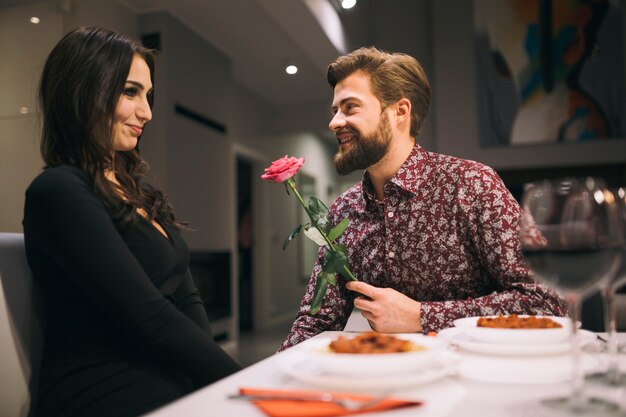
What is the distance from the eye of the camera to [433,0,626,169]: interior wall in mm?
5008

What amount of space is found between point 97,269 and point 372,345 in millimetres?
519

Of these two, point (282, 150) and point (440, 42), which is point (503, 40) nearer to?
point (440, 42)

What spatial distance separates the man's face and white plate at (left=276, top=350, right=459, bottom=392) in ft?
3.39

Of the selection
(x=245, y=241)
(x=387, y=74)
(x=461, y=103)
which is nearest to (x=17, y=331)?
(x=387, y=74)

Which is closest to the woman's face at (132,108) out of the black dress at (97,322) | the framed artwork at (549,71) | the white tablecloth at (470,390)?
the black dress at (97,322)

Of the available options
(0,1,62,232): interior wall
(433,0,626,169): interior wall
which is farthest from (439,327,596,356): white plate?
(433,0,626,169): interior wall

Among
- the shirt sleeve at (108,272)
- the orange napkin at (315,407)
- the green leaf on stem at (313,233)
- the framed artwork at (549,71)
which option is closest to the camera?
the orange napkin at (315,407)

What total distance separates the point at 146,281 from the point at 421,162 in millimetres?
891

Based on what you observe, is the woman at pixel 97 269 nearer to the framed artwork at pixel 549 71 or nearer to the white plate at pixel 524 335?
the white plate at pixel 524 335

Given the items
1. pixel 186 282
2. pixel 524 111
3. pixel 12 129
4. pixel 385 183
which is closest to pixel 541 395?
pixel 186 282

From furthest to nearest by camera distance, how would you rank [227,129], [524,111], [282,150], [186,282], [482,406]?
[282,150] < [227,129] < [524,111] < [186,282] < [482,406]

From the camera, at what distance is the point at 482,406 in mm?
521

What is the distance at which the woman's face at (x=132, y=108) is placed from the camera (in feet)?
3.97

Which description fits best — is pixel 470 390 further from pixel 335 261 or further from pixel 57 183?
pixel 57 183
